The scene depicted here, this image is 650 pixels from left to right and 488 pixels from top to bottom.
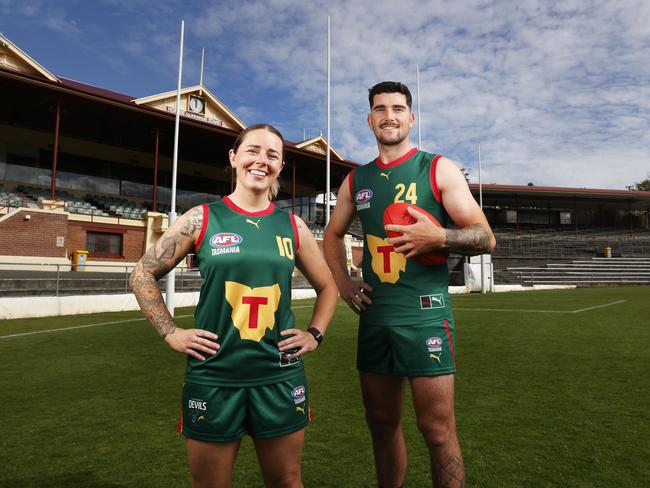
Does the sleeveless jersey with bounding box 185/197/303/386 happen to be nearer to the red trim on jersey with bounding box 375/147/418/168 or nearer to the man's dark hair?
the red trim on jersey with bounding box 375/147/418/168

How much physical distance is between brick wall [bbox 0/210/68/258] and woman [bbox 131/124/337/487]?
868 inches

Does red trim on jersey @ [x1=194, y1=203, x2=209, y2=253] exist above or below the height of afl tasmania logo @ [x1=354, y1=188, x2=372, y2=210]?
below

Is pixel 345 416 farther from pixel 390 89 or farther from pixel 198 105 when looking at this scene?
pixel 198 105

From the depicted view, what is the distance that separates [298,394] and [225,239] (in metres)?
0.74

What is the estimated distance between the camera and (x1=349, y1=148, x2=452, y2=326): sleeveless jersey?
232 cm

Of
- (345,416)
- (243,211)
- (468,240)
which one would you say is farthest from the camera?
(345,416)

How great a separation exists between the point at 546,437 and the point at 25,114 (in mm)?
28611

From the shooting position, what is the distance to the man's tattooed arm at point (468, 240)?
2146mm

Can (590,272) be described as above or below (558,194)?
below

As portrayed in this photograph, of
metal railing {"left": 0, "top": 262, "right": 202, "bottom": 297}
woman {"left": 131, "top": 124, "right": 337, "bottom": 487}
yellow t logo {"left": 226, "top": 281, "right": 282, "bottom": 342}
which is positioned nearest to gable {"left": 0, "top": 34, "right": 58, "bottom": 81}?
metal railing {"left": 0, "top": 262, "right": 202, "bottom": 297}

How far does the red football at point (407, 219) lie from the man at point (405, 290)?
34 mm

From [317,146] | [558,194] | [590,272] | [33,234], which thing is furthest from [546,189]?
[33,234]

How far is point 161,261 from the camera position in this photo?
1930 millimetres

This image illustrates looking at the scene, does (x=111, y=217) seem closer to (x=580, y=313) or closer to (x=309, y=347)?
(x=580, y=313)
